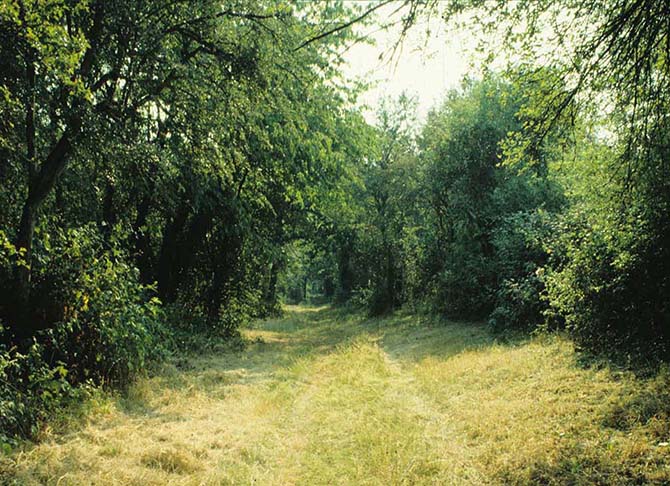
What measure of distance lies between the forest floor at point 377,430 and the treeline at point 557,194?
1235 mm

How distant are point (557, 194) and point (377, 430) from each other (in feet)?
36.9

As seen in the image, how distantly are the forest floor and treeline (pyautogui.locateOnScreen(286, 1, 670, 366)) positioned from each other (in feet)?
4.05

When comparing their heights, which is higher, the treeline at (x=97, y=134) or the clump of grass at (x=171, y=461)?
the treeline at (x=97, y=134)

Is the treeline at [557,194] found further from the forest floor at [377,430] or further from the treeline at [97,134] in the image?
the treeline at [97,134]

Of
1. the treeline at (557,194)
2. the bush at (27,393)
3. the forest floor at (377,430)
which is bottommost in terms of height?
the forest floor at (377,430)

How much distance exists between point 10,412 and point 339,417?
14.3 ft

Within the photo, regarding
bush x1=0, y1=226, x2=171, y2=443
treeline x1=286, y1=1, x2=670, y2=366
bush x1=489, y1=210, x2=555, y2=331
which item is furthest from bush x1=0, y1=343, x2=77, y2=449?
bush x1=489, y1=210, x2=555, y2=331

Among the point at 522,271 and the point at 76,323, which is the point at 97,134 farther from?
the point at 522,271

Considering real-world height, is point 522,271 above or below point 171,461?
above

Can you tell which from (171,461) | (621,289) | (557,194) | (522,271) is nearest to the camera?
(171,461)

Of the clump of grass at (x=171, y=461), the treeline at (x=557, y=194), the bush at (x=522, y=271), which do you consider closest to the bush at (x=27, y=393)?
the clump of grass at (x=171, y=461)

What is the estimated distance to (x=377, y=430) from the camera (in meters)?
6.19

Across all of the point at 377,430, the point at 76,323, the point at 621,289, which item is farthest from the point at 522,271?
the point at 76,323

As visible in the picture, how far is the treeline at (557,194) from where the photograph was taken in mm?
6074
